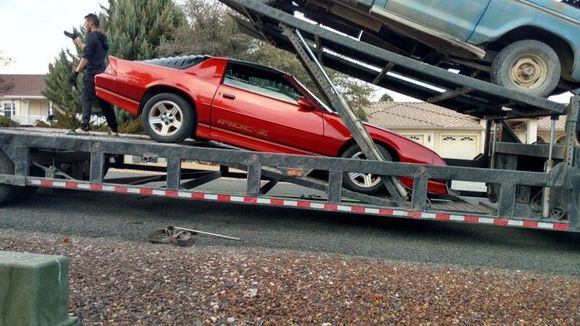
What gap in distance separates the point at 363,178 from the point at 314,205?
0.85 m

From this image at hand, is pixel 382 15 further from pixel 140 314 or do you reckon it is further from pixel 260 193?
pixel 140 314

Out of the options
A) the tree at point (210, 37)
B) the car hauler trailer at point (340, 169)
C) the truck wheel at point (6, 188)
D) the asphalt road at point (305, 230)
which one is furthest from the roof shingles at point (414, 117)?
the truck wheel at point (6, 188)

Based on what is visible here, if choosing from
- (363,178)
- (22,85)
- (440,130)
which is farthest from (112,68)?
(22,85)

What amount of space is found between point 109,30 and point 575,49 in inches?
727

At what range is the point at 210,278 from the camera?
3.83m

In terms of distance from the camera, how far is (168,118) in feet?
19.7

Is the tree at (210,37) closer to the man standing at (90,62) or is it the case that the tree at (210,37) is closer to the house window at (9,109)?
the man standing at (90,62)

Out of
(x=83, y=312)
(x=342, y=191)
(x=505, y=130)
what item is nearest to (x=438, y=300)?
(x=342, y=191)

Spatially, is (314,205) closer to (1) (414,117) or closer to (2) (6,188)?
(2) (6,188)

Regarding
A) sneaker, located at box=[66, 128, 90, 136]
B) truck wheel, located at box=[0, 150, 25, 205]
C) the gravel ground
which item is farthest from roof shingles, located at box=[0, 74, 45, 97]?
the gravel ground

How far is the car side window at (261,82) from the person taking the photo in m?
6.00

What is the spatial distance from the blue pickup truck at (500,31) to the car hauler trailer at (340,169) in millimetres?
391

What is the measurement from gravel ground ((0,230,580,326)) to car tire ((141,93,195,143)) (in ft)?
5.47

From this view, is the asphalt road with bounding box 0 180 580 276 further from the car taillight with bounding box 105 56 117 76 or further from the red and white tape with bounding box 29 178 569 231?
the car taillight with bounding box 105 56 117 76
